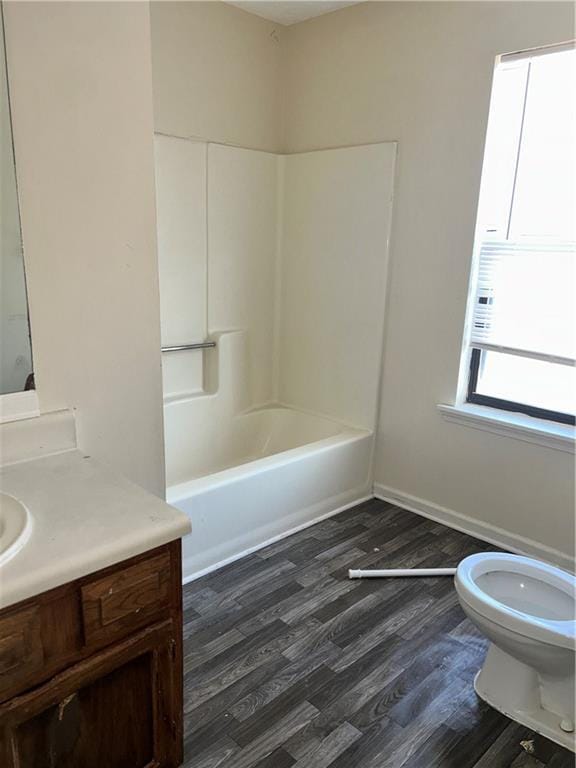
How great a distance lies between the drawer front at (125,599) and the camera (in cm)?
113

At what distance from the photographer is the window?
2.32 m

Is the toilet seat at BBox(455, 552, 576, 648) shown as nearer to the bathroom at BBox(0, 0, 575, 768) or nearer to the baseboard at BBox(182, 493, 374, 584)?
the bathroom at BBox(0, 0, 575, 768)

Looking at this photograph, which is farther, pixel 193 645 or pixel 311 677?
pixel 193 645

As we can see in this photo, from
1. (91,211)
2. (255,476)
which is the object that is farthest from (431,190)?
(91,211)

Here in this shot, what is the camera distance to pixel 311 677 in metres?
1.86

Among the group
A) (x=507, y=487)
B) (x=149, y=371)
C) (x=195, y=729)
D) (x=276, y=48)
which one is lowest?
(x=195, y=729)

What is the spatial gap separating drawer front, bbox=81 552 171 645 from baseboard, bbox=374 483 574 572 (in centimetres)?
190

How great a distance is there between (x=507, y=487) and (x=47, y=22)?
96.1 inches

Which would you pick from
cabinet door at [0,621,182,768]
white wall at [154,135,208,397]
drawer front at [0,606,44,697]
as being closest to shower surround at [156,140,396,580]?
white wall at [154,135,208,397]

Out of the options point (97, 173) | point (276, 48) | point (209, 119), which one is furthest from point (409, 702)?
point (276, 48)

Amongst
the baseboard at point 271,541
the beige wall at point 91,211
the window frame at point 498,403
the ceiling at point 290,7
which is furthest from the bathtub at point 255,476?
the ceiling at point 290,7

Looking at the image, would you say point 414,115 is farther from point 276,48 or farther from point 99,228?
point 99,228

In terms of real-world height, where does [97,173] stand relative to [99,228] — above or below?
above

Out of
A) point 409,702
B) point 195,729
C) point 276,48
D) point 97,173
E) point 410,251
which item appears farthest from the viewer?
point 276,48
